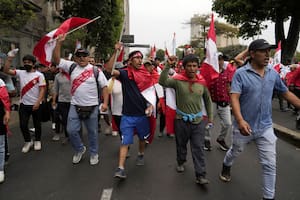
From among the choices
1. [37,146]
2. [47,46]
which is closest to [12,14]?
[37,146]

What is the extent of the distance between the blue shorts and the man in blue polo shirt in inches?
63.0

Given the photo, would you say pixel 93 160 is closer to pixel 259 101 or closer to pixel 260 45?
pixel 259 101

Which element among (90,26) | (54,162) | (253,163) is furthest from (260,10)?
(54,162)

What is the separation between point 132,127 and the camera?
15.3 ft

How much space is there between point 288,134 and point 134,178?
170 inches

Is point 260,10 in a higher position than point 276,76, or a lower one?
higher

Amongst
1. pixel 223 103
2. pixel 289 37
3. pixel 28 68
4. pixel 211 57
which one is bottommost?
pixel 223 103

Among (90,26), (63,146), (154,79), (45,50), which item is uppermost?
(90,26)

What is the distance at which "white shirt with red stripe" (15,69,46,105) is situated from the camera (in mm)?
5719

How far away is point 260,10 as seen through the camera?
18.0 meters

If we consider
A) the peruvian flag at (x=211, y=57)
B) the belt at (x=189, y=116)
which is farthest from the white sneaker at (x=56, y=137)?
the peruvian flag at (x=211, y=57)

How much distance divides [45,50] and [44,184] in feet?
6.32

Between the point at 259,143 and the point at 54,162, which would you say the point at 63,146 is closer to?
the point at 54,162

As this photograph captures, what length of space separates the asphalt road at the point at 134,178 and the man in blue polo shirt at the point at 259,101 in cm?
59
